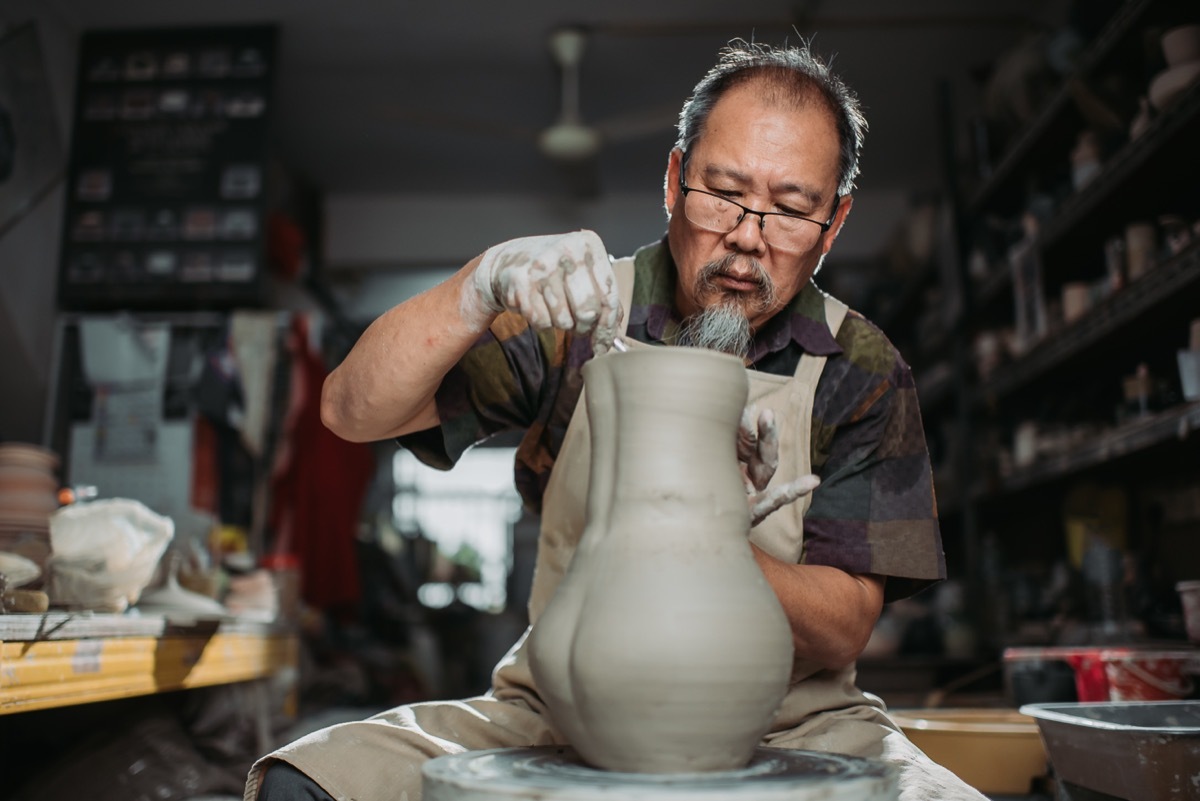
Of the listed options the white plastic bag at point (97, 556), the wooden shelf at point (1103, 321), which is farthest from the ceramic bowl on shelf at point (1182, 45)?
the white plastic bag at point (97, 556)

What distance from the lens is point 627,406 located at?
123 centimetres

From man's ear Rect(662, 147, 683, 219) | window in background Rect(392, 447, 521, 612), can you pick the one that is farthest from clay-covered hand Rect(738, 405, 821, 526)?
window in background Rect(392, 447, 521, 612)

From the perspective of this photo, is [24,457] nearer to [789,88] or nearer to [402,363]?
[402,363]

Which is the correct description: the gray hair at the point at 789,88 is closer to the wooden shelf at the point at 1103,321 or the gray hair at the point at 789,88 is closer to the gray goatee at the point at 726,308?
the gray goatee at the point at 726,308

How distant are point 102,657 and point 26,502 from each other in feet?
2.33

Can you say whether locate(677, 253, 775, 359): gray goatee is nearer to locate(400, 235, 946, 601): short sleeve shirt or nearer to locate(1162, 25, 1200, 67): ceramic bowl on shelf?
locate(400, 235, 946, 601): short sleeve shirt

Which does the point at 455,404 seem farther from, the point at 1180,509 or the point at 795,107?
the point at 1180,509

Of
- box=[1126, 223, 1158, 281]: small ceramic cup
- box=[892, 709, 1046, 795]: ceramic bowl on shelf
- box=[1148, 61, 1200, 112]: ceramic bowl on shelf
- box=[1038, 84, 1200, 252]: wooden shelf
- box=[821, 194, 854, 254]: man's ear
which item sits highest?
box=[1148, 61, 1200, 112]: ceramic bowl on shelf

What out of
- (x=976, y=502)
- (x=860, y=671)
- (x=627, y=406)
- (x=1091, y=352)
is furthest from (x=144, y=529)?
(x=976, y=502)

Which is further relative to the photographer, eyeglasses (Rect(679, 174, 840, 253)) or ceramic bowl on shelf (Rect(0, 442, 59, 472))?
ceramic bowl on shelf (Rect(0, 442, 59, 472))

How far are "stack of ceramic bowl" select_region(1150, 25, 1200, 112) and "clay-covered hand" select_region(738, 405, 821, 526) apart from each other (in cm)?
185

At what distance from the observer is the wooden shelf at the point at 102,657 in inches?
69.8

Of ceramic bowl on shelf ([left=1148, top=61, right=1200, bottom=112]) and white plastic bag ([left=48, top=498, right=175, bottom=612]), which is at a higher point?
ceramic bowl on shelf ([left=1148, top=61, right=1200, bottom=112])

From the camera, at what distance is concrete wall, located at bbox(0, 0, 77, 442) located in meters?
4.65
